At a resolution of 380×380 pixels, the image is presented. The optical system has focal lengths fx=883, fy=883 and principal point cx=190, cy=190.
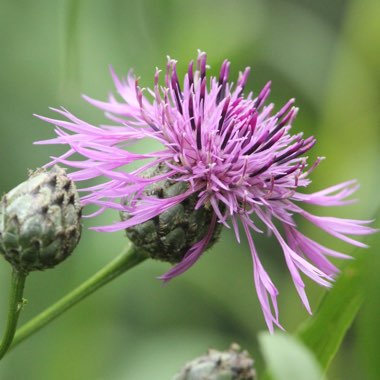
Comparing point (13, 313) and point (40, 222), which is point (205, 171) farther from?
point (13, 313)

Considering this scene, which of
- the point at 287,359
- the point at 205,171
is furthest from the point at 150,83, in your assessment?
the point at 287,359

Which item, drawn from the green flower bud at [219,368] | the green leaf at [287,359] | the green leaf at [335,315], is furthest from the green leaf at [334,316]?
the green leaf at [287,359]

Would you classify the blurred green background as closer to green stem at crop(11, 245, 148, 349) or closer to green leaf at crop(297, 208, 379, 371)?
green stem at crop(11, 245, 148, 349)

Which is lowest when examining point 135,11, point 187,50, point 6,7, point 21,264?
point 21,264

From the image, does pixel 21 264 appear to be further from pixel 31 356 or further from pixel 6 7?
pixel 6 7

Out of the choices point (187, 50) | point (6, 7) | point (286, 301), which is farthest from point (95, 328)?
point (6, 7)

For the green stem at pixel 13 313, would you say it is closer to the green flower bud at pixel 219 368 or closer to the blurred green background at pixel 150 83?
the green flower bud at pixel 219 368
